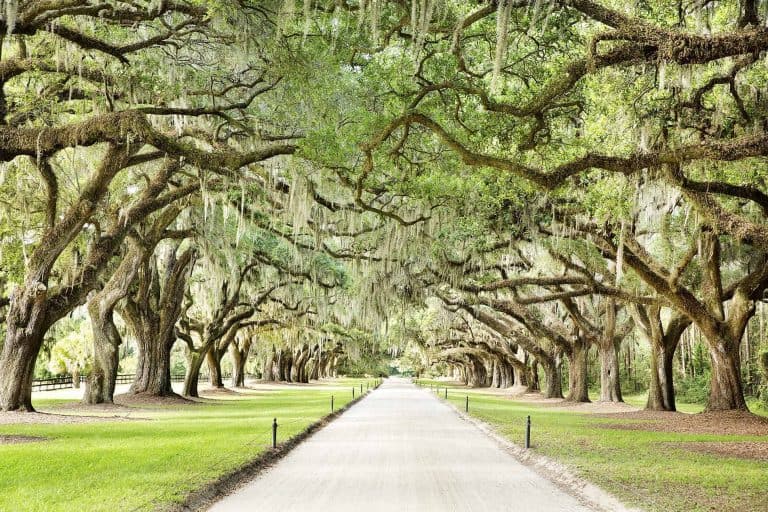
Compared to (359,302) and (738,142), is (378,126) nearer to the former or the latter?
(738,142)

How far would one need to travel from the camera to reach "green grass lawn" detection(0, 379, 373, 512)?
7.76 meters

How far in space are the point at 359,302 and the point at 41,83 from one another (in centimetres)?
1434

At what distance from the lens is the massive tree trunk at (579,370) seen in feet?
108

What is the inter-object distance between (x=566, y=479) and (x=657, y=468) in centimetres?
182

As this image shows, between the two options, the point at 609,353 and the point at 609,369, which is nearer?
the point at 609,353

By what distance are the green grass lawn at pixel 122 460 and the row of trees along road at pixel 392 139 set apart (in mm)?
3483

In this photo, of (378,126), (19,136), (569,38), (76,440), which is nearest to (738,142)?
(569,38)

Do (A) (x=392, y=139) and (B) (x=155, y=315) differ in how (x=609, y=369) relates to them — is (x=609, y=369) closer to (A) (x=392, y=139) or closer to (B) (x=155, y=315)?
(B) (x=155, y=315)

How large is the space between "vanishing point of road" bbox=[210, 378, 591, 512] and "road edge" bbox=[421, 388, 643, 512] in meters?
0.18

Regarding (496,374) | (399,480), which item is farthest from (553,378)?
(399,480)

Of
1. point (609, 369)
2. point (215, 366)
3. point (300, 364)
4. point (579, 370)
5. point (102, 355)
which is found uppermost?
point (102, 355)

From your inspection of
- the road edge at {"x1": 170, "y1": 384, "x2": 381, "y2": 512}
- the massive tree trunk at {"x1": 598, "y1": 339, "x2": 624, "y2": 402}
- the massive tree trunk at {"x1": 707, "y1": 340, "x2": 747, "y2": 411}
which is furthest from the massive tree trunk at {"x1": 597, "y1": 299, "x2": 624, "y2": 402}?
the road edge at {"x1": 170, "y1": 384, "x2": 381, "y2": 512}

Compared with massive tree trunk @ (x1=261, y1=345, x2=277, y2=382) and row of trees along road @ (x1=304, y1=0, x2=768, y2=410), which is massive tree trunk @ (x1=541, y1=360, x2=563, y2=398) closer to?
row of trees along road @ (x1=304, y1=0, x2=768, y2=410)

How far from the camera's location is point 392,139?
46.9 ft
